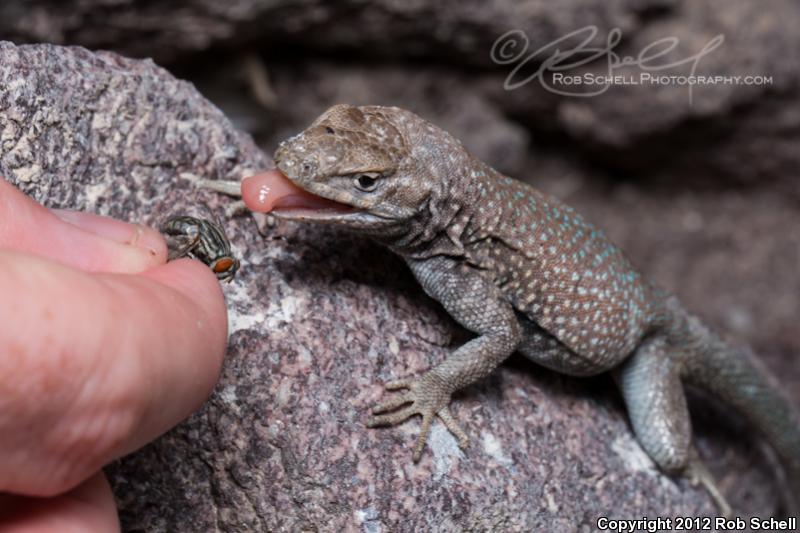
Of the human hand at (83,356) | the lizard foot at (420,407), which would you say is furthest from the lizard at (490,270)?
the human hand at (83,356)

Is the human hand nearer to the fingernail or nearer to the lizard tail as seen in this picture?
the fingernail

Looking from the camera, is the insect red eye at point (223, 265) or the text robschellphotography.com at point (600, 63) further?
the text robschellphotography.com at point (600, 63)

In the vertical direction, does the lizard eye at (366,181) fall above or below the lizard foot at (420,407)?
above

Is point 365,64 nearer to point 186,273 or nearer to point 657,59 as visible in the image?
point 657,59

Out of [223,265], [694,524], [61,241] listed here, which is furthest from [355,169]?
[694,524]

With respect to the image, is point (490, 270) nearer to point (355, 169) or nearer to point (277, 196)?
point (355, 169)

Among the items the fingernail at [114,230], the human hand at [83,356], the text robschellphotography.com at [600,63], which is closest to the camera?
the human hand at [83,356]

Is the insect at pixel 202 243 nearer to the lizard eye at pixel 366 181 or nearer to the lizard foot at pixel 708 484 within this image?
the lizard eye at pixel 366 181
